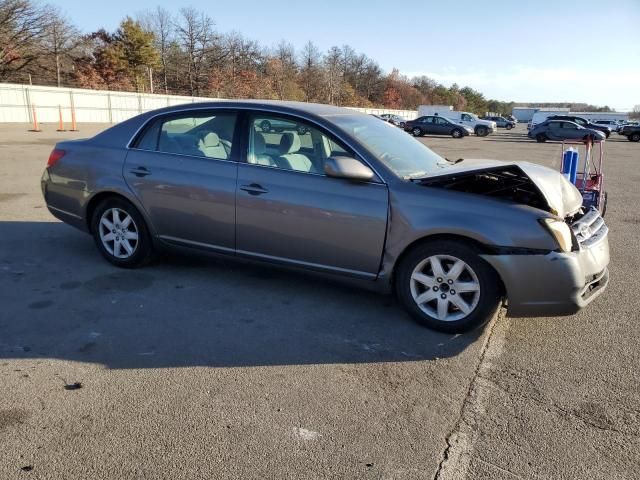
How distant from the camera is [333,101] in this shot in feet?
273

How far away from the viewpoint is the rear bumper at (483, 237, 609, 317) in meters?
3.46

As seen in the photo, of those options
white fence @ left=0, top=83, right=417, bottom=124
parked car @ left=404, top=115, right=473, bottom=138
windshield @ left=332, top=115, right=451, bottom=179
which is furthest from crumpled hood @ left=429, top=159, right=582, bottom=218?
parked car @ left=404, top=115, right=473, bottom=138

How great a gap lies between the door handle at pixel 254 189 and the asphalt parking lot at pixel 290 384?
0.89 m

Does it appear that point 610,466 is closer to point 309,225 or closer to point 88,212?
point 309,225

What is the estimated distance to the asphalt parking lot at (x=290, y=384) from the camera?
2.42 metres

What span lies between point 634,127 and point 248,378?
146ft

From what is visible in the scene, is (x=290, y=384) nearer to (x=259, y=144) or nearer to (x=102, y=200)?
(x=259, y=144)

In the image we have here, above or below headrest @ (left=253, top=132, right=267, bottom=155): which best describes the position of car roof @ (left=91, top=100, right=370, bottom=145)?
above

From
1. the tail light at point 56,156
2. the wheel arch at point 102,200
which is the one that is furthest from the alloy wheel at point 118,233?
the tail light at point 56,156

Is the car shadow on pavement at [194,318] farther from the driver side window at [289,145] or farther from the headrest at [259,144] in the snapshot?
the headrest at [259,144]

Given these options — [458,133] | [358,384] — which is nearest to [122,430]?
[358,384]

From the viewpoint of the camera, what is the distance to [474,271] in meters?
3.63

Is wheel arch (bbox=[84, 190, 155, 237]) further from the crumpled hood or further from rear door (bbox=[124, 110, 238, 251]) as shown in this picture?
the crumpled hood

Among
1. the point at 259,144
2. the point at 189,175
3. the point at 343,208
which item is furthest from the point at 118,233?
the point at 343,208
